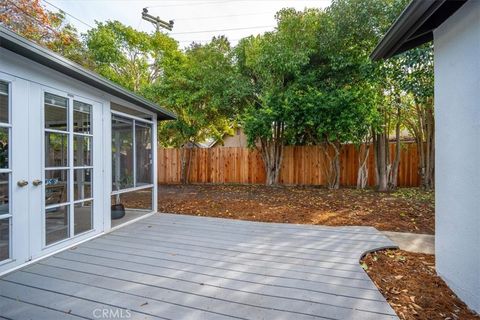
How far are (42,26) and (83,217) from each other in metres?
9.65

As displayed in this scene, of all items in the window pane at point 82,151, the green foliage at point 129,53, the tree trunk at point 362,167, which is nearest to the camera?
the window pane at point 82,151

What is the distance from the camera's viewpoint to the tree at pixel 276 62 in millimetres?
7467

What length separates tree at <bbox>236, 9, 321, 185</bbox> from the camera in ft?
24.5

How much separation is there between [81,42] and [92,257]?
11160 mm

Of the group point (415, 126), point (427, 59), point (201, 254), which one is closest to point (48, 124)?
point (201, 254)

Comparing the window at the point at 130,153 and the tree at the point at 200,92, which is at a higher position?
the tree at the point at 200,92

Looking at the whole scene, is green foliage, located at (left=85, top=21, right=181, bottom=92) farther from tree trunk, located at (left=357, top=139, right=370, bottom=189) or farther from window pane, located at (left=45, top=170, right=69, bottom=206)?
tree trunk, located at (left=357, top=139, right=370, bottom=189)

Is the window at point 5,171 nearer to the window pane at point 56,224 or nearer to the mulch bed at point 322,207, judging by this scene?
the window pane at point 56,224

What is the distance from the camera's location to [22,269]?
252 cm

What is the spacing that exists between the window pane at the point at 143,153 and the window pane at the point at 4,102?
2.09m

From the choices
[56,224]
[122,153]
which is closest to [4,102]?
[56,224]

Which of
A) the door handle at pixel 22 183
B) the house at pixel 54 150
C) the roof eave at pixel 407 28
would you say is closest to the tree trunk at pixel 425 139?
the roof eave at pixel 407 28

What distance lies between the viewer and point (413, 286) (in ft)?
7.45

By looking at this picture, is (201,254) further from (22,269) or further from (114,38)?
(114,38)
